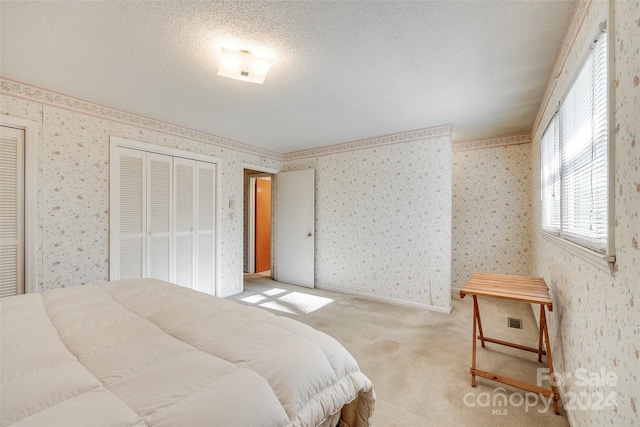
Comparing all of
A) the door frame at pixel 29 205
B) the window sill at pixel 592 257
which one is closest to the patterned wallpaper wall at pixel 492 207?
the window sill at pixel 592 257

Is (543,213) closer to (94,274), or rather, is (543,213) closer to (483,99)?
(483,99)

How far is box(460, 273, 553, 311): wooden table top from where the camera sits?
178 cm

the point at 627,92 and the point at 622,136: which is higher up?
the point at 627,92

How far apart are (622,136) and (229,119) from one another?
3.29m

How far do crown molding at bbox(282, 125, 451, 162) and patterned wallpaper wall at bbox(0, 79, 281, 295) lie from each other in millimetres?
2287

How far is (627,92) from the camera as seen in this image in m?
0.98

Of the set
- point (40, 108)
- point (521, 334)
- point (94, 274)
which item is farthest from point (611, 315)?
point (40, 108)

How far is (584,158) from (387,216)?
249cm

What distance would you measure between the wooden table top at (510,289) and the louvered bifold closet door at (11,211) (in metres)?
3.74

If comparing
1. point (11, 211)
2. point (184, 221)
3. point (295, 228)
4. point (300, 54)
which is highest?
point (300, 54)

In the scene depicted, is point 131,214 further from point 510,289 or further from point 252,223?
point 510,289

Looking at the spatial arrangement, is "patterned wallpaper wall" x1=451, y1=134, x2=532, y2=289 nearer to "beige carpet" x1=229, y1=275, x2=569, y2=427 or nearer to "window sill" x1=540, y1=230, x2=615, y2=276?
"beige carpet" x1=229, y1=275, x2=569, y2=427

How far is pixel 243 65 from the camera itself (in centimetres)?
193

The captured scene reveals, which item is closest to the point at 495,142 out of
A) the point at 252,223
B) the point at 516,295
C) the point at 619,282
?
the point at 516,295
